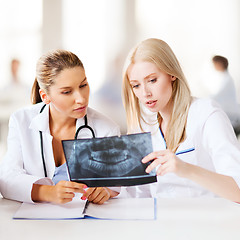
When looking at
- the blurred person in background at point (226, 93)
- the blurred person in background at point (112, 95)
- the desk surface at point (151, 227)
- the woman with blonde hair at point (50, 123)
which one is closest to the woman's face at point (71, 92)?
the woman with blonde hair at point (50, 123)

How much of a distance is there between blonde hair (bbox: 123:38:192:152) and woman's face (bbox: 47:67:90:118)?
0.17 metres

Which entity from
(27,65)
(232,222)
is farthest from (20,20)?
(232,222)

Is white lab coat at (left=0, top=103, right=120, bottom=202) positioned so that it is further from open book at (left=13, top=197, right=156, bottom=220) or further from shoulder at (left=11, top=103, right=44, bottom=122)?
open book at (left=13, top=197, right=156, bottom=220)

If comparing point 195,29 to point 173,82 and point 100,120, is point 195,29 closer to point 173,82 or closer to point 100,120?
point 173,82

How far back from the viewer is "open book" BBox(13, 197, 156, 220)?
103cm

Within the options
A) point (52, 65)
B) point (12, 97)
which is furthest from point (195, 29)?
point (12, 97)

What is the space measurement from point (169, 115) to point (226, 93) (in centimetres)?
31

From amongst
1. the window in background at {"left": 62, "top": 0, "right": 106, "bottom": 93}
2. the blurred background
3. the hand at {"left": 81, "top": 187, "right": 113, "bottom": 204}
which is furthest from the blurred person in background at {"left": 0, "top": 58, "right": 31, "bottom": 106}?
the hand at {"left": 81, "top": 187, "right": 113, "bottom": 204}

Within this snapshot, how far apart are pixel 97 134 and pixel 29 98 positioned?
0.35 m

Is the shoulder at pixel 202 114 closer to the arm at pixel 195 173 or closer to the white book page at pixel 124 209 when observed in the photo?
the arm at pixel 195 173

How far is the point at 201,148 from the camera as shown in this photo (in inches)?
50.5

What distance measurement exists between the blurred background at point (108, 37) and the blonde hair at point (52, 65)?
0.10 m

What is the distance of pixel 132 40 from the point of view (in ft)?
4.57

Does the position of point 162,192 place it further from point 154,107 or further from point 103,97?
point 103,97
